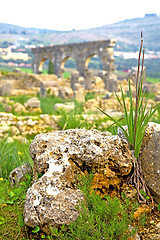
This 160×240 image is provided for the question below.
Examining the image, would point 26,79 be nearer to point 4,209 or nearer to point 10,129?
point 10,129

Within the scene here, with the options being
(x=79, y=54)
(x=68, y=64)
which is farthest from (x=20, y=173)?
(x=68, y=64)

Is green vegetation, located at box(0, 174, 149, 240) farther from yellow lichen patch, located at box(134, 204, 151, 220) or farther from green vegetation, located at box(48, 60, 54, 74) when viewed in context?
green vegetation, located at box(48, 60, 54, 74)

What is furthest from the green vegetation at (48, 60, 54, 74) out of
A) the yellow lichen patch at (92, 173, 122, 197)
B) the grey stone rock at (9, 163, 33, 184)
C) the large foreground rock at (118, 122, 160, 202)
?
the yellow lichen patch at (92, 173, 122, 197)

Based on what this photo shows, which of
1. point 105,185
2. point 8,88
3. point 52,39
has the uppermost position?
point 52,39

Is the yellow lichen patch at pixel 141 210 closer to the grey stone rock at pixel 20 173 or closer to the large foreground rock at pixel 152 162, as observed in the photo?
the large foreground rock at pixel 152 162

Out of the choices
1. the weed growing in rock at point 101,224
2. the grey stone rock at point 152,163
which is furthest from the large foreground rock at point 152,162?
the weed growing in rock at point 101,224

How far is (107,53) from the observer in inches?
938

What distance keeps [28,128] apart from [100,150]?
563 centimetres

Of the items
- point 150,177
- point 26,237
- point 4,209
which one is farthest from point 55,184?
point 150,177

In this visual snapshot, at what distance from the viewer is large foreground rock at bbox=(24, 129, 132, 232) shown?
1.80 m

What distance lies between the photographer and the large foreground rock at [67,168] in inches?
70.7

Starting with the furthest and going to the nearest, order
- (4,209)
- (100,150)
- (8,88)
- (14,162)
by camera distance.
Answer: (8,88), (14,162), (4,209), (100,150)

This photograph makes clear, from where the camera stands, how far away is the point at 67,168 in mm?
2018

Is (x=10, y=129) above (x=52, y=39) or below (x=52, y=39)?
below
